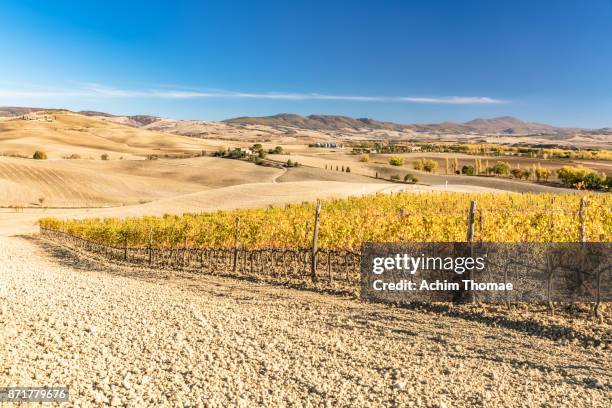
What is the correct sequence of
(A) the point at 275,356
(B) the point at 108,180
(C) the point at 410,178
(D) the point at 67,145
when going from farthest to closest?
(D) the point at 67,145 → (C) the point at 410,178 → (B) the point at 108,180 → (A) the point at 275,356

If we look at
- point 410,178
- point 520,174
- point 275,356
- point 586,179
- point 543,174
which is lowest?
point 410,178

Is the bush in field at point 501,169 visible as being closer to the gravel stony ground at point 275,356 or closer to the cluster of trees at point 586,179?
the cluster of trees at point 586,179

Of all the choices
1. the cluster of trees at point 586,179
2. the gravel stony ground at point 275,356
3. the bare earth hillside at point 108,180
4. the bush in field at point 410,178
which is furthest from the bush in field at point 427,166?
the gravel stony ground at point 275,356

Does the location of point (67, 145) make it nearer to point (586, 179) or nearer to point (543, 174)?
point (543, 174)

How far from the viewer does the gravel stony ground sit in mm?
7801

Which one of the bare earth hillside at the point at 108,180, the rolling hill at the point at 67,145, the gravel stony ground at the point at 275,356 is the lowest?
the bare earth hillside at the point at 108,180

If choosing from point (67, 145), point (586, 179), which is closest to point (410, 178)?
point (586, 179)

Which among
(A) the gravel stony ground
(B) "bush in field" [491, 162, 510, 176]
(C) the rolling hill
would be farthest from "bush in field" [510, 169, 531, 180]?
(A) the gravel stony ground

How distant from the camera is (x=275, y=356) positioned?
9.56 meters

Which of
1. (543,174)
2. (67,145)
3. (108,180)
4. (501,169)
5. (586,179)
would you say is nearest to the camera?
(586,179)

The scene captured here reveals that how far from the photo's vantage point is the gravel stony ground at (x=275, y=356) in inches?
307

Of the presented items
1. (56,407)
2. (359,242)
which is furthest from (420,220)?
(56,407)

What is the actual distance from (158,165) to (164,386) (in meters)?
108

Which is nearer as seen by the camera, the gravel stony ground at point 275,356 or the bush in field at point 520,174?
the gravel stony ground at point 275,356
